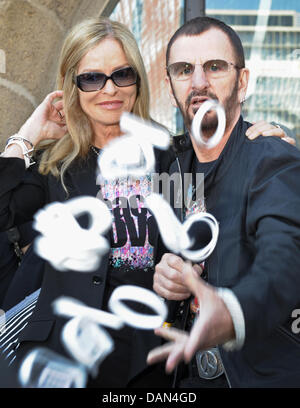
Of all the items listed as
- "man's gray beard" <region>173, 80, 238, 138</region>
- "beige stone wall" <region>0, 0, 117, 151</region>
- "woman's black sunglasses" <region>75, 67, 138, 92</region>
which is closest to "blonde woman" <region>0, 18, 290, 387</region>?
"woman's black sunglasses" <region>75, 67, 138, 92</region>

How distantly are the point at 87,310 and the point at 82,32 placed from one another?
87 centimetres

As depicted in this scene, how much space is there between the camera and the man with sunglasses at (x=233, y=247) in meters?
0.94

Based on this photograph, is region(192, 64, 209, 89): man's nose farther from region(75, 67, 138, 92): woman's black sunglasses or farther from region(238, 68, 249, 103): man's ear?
region(75, 67, 138, 92): woman's black sunglasses

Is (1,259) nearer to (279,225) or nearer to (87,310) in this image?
(87,310)

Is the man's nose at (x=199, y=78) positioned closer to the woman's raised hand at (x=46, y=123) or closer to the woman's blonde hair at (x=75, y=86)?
the woman's blonde hair at (x=75, y=86)

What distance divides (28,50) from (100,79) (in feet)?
2.35

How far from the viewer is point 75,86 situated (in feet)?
5.58

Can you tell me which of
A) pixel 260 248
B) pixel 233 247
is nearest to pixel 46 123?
pixel 233 247

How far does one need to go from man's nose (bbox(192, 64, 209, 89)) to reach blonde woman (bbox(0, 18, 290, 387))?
31 centimetres

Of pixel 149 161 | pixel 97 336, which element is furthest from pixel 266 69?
pixel 97 336

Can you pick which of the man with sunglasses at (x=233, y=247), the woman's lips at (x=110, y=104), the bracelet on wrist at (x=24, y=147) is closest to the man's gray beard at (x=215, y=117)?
the man with sunglasses at (x=233, y=247)

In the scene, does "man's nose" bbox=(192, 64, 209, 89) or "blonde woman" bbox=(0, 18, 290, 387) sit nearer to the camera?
"man's nose" bbox=(192, 64, 209, 89)

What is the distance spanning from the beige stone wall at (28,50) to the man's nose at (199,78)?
101 cm

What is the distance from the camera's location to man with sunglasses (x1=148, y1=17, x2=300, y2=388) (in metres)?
0.94
